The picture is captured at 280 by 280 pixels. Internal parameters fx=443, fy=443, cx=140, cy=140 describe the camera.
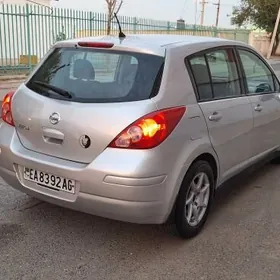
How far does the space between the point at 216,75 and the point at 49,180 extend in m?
1.73

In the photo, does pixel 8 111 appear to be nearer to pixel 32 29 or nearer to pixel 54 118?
pixel 54 118

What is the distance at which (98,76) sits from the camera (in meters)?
3.49

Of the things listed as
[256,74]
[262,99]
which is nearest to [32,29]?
[256,74]

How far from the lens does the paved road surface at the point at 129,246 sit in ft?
10.2

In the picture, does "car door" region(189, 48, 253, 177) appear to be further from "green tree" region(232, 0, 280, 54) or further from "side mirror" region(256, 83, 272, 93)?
"green tree" region(232, 0, 280, 54)

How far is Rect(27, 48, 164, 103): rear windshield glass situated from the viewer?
327 centimetres

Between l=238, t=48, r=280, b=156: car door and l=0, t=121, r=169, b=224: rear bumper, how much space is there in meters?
1.70

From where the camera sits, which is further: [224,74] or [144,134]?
[224,74]

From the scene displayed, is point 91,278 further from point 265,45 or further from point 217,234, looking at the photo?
point 265,45

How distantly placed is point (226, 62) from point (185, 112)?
108 cm

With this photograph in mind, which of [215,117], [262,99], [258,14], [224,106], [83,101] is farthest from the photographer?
[258,14]

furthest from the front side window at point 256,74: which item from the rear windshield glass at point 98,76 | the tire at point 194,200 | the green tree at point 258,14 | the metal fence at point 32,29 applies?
the green tree at point 258,14

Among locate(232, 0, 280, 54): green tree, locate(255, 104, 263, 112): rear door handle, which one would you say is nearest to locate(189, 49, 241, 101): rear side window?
locate(255, 104, 263, 112): rear door handle

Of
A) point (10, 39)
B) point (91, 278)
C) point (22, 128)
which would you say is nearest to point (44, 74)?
point (22, 128)
